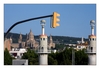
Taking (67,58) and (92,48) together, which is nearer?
(92,48)

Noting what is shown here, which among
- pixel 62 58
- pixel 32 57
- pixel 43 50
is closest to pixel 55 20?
pixel 43 50

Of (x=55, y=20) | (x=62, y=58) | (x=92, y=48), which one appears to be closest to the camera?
(x=55, y=20)

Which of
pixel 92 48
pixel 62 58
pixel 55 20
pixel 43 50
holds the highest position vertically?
pixel 55 20

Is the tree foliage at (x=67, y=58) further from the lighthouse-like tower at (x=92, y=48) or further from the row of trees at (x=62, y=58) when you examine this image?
the lighthouse-like tower at (x=92, y=48)

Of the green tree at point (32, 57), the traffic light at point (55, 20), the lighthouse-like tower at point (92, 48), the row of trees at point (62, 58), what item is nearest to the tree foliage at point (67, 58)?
the row of trees at point (62, 58)

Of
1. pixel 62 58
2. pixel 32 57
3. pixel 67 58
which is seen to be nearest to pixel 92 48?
pixel 67 58

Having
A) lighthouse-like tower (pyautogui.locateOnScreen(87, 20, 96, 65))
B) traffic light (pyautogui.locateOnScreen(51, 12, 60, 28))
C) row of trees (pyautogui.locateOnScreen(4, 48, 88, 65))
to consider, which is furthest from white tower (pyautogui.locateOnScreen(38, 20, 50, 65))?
traffic light (pyautogui.locateOnScreen(51, 12, 60, 28))

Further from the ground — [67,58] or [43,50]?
[43,50]

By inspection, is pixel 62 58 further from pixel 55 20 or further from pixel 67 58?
pixel 55 20

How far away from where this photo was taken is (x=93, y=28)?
25.3 m

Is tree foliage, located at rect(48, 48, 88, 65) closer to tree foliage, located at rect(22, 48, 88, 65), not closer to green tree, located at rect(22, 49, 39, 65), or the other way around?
tree foliage, located at rect(22, 48, 88, 65)

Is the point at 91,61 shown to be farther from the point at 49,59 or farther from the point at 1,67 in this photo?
the point at 1,67

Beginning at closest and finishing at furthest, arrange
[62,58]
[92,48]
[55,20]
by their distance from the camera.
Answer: [55,20]
[92,48]
[62,58]

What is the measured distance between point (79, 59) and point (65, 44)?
16.2 meters
